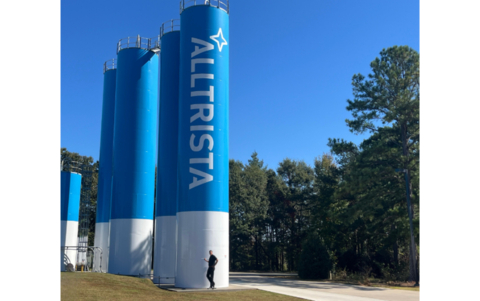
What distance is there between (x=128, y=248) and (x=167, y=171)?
5714mm

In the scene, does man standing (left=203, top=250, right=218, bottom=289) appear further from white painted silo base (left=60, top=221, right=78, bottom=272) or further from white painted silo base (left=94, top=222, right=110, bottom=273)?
white painted silo base (left=60, top=221, right=78, bottom=272)

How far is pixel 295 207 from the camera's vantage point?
2138 inches

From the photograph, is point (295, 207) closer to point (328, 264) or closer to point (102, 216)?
point (328, 264)

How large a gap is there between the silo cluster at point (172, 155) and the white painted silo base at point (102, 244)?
109 mm

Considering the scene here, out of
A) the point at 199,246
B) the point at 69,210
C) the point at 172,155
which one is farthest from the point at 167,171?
the point at 69,210

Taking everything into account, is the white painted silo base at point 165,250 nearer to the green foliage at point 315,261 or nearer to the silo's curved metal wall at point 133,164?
the silo's curved metal wall at point 133,164

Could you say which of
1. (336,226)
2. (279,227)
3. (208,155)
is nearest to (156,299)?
(208,155)

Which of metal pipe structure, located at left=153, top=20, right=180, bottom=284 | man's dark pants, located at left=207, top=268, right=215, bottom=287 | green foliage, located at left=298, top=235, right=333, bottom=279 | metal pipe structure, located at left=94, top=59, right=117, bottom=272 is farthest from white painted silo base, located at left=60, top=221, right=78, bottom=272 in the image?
man's dark pants, located at left=207, top=268, right=215, bottom=287

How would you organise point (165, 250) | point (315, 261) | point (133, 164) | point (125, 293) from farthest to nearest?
1. point (315, 261)
2. point (133, 164)
3. point (165, 250)
4. point (125, 293)

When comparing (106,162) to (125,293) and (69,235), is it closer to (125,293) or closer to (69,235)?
(69,235)

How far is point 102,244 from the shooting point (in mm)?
31469

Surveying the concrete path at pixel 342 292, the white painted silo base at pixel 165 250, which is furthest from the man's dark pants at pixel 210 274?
the white painted silo base at pixel 165 250

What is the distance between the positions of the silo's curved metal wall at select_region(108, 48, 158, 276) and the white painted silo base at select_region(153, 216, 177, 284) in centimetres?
287

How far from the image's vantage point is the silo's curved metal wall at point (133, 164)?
25391mm
